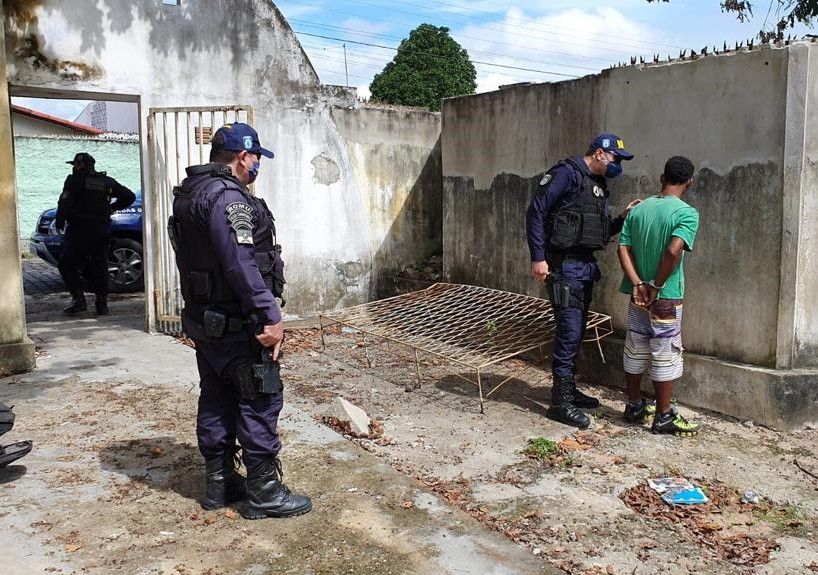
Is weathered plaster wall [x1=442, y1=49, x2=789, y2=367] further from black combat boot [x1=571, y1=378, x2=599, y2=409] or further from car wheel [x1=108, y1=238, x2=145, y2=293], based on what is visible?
car wheel [x1=108, y1=238, x2=145, y2=293]

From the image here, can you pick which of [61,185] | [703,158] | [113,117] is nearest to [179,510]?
[703,158]

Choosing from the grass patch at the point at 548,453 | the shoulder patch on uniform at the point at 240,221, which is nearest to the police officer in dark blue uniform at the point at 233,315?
the shoulder patch on uniform at the point at 240,221

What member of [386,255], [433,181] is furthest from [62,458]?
[433,181]

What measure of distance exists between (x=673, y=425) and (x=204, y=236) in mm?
3261

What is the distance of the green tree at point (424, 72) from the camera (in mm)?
27250

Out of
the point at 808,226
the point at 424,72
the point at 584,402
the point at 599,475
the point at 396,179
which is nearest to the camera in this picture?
the point at 599,475

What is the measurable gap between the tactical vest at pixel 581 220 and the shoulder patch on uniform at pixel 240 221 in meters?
2.47

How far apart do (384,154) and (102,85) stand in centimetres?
331

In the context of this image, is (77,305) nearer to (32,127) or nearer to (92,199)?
(92,199)

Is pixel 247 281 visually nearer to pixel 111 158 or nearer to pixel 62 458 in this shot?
pixel 62 458

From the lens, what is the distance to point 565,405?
515cm

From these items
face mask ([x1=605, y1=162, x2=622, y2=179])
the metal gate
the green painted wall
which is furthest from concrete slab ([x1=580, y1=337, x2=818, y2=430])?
the green painted wall

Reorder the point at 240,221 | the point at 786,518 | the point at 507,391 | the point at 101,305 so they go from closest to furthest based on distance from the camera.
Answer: the point at 240,221 < the point at 786,518 < the point at 507,391 < the point at 101,305

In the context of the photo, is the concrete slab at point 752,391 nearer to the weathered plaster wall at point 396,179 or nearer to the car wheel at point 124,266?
the weathered plaster wall at point 396,179
